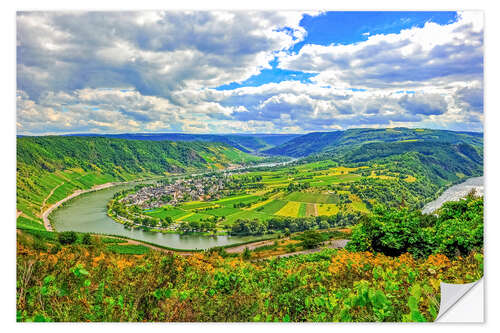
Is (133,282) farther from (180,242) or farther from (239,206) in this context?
(239,206)

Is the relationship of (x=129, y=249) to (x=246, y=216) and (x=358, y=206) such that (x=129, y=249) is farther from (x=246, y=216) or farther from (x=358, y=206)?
(x=358, y=206)

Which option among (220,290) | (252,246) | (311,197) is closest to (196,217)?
(252,246)

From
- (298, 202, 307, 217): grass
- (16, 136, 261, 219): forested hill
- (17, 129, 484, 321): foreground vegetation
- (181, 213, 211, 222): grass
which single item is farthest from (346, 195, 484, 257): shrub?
(16, 136, 261, 219): forested hill

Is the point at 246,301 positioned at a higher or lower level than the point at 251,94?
lower

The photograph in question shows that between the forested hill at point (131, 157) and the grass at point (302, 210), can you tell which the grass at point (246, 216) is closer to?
the grass at point (302, 210)
